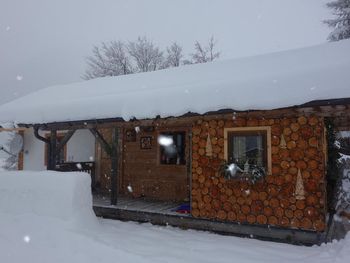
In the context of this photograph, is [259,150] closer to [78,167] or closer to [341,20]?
[78,167]

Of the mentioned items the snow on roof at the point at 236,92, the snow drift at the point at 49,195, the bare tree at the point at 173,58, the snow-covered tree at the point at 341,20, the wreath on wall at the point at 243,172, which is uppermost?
the bare tree at the point at 173,58

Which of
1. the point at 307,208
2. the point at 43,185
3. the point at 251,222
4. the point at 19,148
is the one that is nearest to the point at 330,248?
the point at 307,208

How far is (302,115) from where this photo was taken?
629 centimetres

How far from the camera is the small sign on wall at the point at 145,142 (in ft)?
34.3

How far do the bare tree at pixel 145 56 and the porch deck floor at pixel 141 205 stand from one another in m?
20.5

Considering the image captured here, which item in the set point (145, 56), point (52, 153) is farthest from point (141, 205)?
point (145, 56)

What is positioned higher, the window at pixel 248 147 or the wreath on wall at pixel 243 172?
the window at pixel 248 147

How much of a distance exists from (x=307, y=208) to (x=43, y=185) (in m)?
5.22

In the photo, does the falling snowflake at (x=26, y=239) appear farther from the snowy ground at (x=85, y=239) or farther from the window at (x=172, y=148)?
the window at (x=172, y=148)

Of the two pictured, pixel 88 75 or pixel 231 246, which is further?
pixel 88 75

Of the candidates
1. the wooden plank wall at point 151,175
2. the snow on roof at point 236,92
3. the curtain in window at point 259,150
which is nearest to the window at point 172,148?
the wooden plank wall at point 151,175

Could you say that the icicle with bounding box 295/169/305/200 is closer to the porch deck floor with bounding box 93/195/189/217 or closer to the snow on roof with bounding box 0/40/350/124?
the snow on roof with bounding box 0/40/350/124

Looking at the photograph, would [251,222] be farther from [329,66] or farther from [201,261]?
[329,66]

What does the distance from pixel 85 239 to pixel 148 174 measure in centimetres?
466
